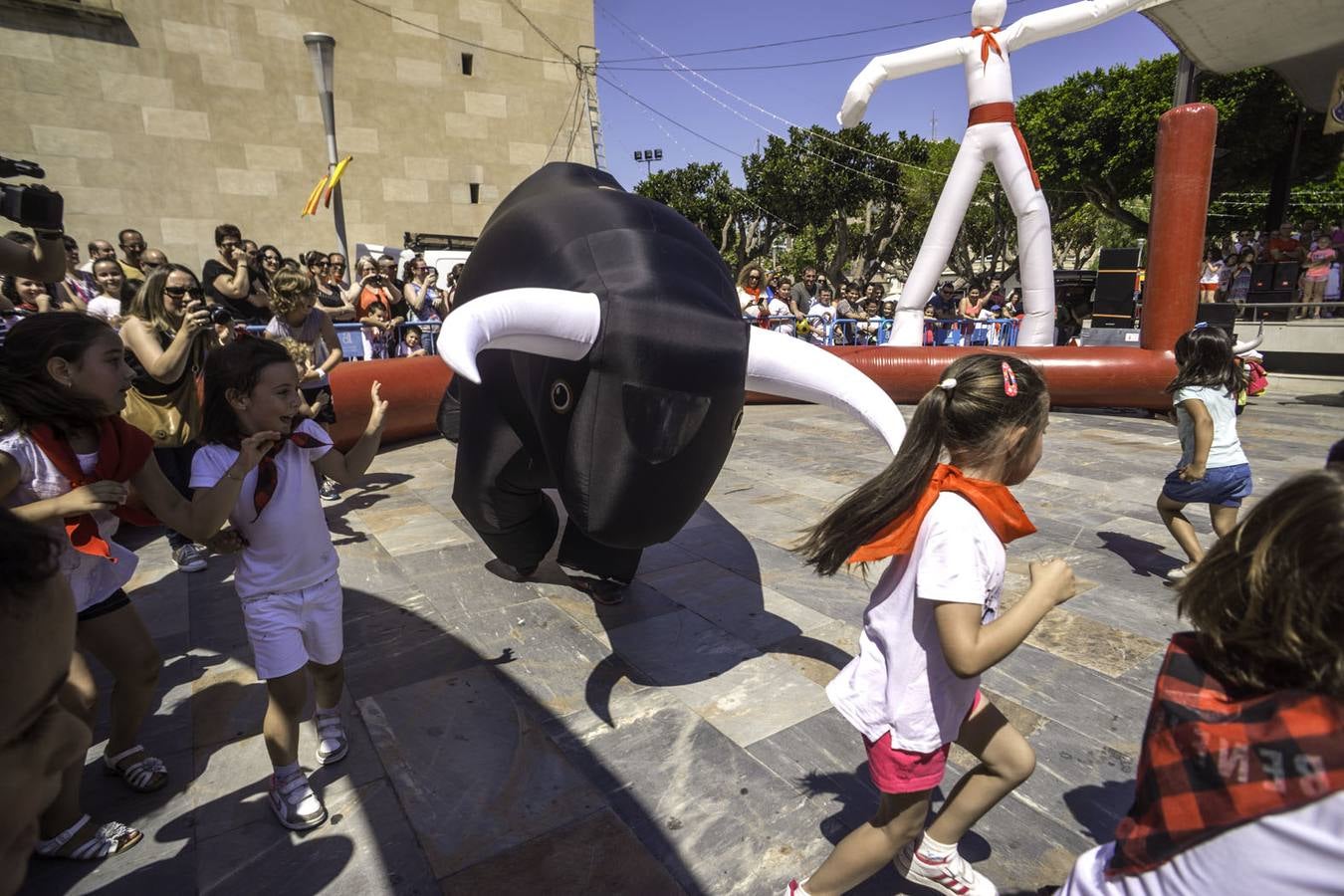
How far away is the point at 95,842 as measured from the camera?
1957mm

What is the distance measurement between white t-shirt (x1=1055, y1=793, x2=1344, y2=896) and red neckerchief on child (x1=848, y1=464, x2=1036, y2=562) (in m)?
0.63

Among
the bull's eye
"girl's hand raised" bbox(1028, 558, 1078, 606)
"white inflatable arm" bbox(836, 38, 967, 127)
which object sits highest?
"white inflatable arm" bbox(836, 38, 967, 127)

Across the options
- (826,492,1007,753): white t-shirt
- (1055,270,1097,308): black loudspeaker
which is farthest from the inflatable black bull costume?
(1055,270,1097,308): black loudspeaker

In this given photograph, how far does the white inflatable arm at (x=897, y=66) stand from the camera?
27.6 ft

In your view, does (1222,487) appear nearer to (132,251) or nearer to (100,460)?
(100,460)

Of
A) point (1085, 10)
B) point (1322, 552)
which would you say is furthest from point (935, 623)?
point (1085, 10)

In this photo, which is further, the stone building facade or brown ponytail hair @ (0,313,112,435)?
the stone building facade

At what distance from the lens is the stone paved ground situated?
191 cm

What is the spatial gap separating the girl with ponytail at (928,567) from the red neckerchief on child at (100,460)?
1927mm

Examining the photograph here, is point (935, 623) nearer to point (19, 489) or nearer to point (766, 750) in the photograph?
point (766, 750)

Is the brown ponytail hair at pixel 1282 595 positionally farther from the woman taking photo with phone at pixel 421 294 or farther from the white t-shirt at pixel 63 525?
the woman taking photo with phone at pixel 421 294

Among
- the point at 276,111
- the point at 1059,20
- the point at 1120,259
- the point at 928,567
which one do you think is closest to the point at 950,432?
the point at 928,567

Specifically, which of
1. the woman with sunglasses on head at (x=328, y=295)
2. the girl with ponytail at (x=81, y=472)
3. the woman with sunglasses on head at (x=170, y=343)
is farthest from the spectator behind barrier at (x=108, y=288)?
the girl with ponytail at (x=81, y=472)

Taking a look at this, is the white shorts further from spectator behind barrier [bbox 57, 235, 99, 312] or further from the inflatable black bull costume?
spectator behind barrier [bbox 57, 235, 99, 312]
